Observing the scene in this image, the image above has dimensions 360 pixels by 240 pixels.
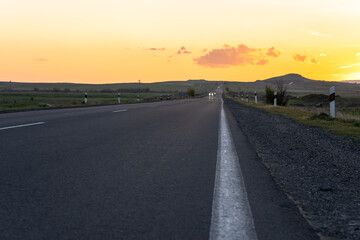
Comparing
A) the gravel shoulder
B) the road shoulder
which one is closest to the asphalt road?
the road shoulder

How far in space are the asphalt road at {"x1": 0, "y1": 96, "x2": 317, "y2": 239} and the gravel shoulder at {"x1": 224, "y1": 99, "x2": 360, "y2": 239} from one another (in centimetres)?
16

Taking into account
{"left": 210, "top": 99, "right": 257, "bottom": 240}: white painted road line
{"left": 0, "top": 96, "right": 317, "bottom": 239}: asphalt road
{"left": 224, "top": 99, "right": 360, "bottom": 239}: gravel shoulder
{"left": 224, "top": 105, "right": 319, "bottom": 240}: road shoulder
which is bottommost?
{"left": 224, "top": 99, "right": 360, "bottom": 239}: gravel shoulder

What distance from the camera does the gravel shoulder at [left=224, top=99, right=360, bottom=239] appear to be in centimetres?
297

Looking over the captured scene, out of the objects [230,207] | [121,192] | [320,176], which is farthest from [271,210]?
[320,176]

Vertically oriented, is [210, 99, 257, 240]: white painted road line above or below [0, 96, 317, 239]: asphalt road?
below

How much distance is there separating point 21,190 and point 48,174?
0.69m

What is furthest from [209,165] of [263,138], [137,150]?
[263,138]

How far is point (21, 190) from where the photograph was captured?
12.1ft

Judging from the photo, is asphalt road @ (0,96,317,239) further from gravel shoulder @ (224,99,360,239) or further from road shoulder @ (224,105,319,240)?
gravel shoulder @ (224,99,360,239)

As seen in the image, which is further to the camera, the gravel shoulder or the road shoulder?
the gravel shoulder

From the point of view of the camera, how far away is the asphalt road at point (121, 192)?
2729 millimetres

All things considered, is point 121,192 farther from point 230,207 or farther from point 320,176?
point 320,176

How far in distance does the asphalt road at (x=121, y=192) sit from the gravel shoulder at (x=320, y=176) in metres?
0.16

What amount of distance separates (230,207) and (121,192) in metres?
1.13
